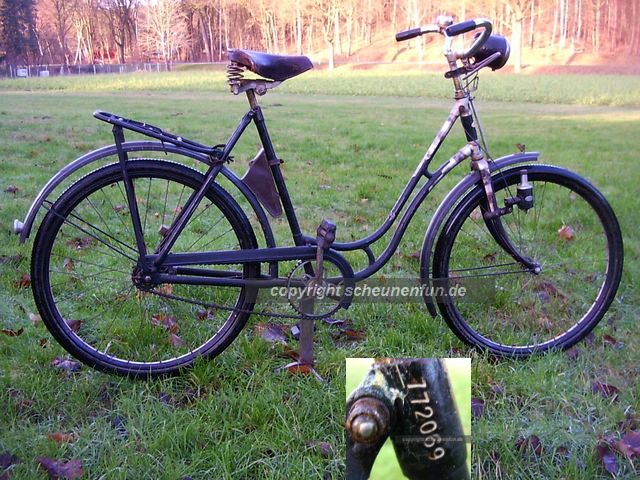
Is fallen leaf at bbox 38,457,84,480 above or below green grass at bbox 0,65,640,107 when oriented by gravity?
below

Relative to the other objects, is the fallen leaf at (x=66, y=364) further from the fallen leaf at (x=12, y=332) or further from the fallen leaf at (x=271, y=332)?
the fallen leaf at (x=271, y=332)

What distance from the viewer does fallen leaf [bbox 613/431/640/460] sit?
1.61 meters

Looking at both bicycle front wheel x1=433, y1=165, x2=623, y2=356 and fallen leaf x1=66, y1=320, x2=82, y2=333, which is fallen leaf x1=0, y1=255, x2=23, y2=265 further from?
bicycle front wheel x1=433, y1=165, x2=623, y2=356

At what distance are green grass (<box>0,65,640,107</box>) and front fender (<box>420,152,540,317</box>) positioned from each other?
1.40m

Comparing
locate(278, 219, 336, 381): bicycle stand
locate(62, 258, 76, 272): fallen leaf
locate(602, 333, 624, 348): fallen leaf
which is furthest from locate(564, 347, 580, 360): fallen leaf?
locate(62, 258, 76, 272): fallen leaf

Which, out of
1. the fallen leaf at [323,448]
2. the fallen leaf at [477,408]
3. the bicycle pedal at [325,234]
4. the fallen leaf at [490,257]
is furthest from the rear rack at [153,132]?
the fallen leaf at [490,257]

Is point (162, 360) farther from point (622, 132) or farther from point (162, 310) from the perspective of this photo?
point (622, 132)

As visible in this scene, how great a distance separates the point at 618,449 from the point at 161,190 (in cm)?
287

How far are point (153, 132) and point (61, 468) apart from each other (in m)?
0.98

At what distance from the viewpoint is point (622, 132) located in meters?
3.51

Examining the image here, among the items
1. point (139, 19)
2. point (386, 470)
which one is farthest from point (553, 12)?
point (386, 470)

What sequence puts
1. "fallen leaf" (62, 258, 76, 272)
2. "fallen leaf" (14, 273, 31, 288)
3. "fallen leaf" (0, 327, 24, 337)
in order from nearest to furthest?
"fallen leaf" (0, 327, 24, 337), "fallen leaf" (14, 273, 31, 288), "fallen leaf" (62, 258, 76, 272)

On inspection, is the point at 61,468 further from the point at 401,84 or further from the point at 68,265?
the point at 401,84

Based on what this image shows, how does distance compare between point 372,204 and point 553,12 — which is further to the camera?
point 372,204
